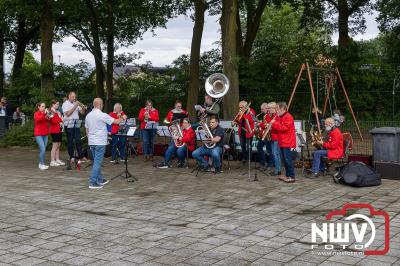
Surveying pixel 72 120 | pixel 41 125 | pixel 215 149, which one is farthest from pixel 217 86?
pixel 41 125

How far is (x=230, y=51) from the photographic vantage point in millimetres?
17750

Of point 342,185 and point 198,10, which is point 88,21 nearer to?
point 198,10

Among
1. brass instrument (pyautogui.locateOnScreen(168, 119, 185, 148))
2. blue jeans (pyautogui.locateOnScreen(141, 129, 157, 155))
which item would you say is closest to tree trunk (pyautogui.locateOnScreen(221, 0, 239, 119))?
blue jeans (pyautogui.locateOnScreen(141, 129, 157, 155))

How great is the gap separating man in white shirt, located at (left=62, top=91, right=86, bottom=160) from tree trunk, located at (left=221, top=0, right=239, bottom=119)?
18.1 ft

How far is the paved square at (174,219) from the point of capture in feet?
20.2

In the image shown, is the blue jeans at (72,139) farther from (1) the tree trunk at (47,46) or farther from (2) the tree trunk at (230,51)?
(1) the tree trunk at (47,46)

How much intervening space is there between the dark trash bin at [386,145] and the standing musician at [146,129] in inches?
254

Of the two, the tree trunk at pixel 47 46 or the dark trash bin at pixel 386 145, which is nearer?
the dark trash bin at pixel 386 145

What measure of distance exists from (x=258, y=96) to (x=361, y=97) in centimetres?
427

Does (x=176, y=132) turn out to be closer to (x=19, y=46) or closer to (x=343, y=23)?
(x=343, y=23)

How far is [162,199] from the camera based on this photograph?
9773mm

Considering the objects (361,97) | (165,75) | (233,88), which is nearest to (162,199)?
(233,88)

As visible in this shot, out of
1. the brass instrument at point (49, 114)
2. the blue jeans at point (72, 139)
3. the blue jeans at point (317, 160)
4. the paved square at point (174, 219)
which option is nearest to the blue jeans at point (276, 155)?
the paved square at point (174, 219)

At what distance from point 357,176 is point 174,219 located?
4.51m
